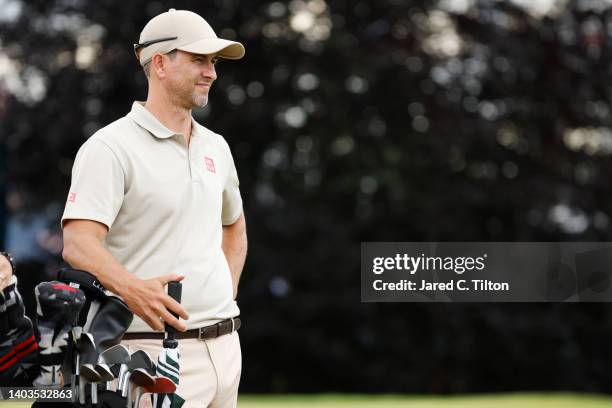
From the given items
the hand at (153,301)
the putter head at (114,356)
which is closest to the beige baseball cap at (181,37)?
the hand at (153,301)

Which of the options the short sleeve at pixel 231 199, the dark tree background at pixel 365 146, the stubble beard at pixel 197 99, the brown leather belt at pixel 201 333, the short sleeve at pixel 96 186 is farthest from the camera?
the dark tree background at pixel 365 146

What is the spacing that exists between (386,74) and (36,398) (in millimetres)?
11924

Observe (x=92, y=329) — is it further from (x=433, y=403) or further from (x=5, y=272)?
(x=433, y=403)

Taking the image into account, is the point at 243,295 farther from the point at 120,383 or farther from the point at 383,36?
the point at 120,383

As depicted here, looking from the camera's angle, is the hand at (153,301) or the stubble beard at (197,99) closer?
the hand at (153,301)

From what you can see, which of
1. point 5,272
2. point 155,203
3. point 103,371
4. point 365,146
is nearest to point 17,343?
point 5,272

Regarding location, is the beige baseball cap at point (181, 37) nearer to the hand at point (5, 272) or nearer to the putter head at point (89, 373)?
the hand at point (5, 272)

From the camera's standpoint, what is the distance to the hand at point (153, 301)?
3385 millimetres

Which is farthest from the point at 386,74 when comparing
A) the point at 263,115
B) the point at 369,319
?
the point at 369,319

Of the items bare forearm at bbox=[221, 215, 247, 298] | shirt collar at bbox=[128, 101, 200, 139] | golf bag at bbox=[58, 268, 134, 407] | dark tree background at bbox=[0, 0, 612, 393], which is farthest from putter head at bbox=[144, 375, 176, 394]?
dark tree background at bbox=[0, 0, 612, 393]

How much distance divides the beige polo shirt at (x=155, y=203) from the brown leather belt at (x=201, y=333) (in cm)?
2

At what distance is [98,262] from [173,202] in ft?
1.32

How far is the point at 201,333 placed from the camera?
12.9ft

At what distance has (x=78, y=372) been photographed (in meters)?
3.15
